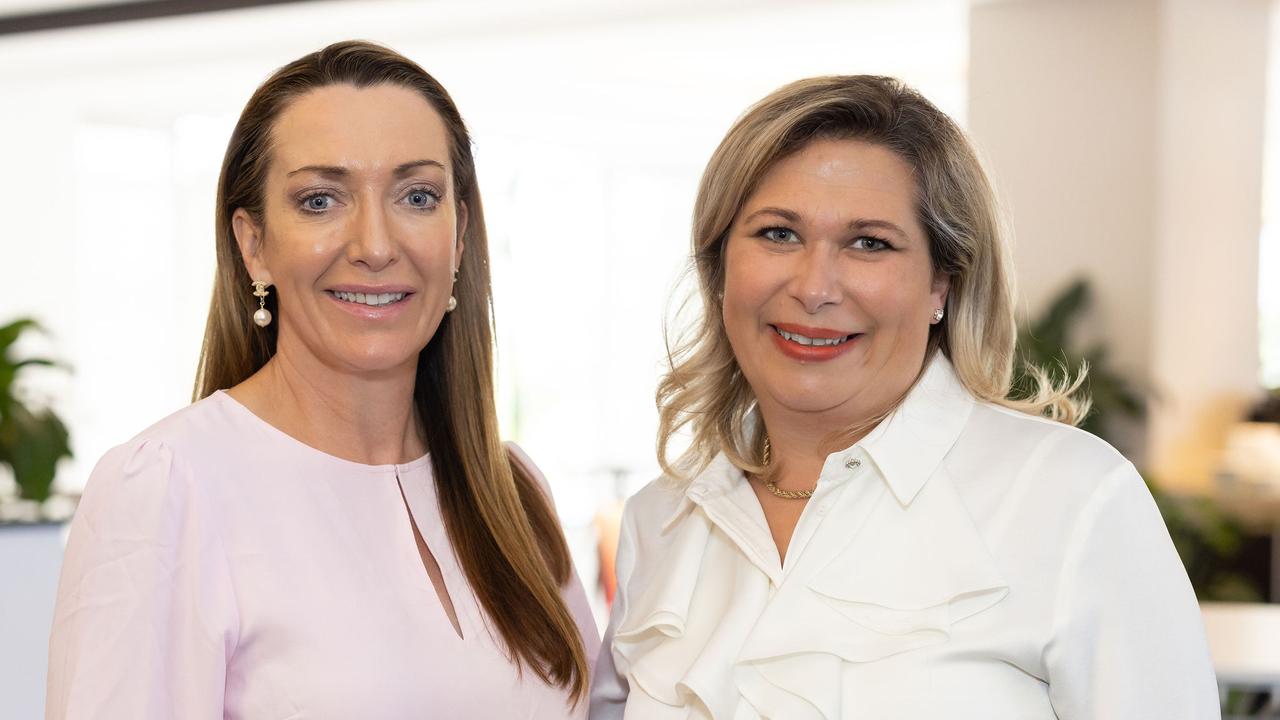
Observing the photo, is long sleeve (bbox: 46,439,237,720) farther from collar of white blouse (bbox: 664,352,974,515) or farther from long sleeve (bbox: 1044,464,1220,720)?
long sleeve (bbox: 1044,464,1220,720)

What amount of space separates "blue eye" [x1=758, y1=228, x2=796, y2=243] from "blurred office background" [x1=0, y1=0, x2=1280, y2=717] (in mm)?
2470

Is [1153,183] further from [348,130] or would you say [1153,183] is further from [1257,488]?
[348,130]

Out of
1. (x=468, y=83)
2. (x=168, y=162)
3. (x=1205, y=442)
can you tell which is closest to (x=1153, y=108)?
(x=1205, y=442)

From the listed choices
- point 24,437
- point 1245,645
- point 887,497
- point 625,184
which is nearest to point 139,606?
point 887,497

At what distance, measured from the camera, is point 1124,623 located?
160cm

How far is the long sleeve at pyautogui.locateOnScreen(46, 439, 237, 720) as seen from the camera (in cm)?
169

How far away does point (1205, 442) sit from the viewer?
6.80m

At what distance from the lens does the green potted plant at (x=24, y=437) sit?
506 cm

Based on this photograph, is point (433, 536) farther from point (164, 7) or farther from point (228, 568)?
point (164, 7)

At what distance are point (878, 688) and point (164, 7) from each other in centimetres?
707

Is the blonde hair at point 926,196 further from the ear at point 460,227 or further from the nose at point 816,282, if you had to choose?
the ear at point 460,227

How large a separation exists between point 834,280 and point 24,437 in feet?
14.0

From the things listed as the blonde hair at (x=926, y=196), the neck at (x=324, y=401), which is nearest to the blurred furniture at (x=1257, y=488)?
the blonde hair at (x=926, y=196)

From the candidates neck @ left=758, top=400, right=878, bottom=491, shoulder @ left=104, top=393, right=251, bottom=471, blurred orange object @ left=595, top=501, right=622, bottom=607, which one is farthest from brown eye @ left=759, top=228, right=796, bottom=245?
blurred orange object @ left=595, top=501, right=622, bottom=607
